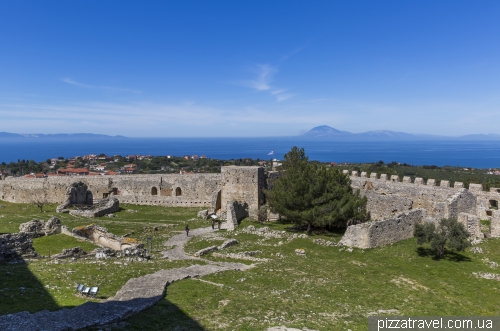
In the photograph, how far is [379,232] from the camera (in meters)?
19.0

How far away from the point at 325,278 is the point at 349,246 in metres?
5.73

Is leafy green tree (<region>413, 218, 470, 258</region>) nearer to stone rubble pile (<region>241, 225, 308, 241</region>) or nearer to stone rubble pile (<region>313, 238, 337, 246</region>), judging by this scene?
stone rubble pile (<region>313, 238, 337, 246</region>)

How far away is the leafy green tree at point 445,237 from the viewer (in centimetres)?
1628

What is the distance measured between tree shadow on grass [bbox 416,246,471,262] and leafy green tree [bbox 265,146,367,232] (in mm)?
4763

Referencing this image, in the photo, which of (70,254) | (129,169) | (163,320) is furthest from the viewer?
(129,169)

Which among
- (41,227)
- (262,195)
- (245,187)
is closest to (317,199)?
(262,195)

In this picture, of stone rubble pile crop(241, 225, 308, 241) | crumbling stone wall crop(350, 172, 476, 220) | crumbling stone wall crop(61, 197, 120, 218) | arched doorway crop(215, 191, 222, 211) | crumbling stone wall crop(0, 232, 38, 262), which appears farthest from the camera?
arched doorway crop(215, 191, 222, 211)

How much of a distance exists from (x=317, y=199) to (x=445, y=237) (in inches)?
291

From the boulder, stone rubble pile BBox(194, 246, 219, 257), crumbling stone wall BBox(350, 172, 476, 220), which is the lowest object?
stone rubble pile BBox(194, 246, 219, 257)

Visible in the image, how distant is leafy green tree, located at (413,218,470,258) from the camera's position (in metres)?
16.3

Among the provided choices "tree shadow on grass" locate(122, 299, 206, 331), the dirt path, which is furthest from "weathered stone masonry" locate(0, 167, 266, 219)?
"tree shadow on grass" locate(122, 299, 206, 331)

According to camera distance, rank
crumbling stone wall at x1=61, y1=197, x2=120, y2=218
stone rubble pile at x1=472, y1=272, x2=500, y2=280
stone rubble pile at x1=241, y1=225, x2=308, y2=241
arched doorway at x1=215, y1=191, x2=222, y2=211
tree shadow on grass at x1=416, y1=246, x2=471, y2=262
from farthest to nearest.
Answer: arched doorway at x1=215, y1=191, x2=222, y2=211 < crumbling stone wall at x1=61, y1=197, x2=120, y2=218 < stone rubble pile at x1=241, y1=225, x2=308, y2=241 < tree shadow on grass at x1=416, y1=246, x2=471, y2=262 < stone rubble pile at x1=472, y1=272, x2=500, y2=280

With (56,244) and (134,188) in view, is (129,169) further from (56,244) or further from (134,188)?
(56,244)

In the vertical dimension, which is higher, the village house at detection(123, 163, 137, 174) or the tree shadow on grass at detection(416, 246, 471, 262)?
the tree shadow on grass at detection(416, 246, 471, 262)
